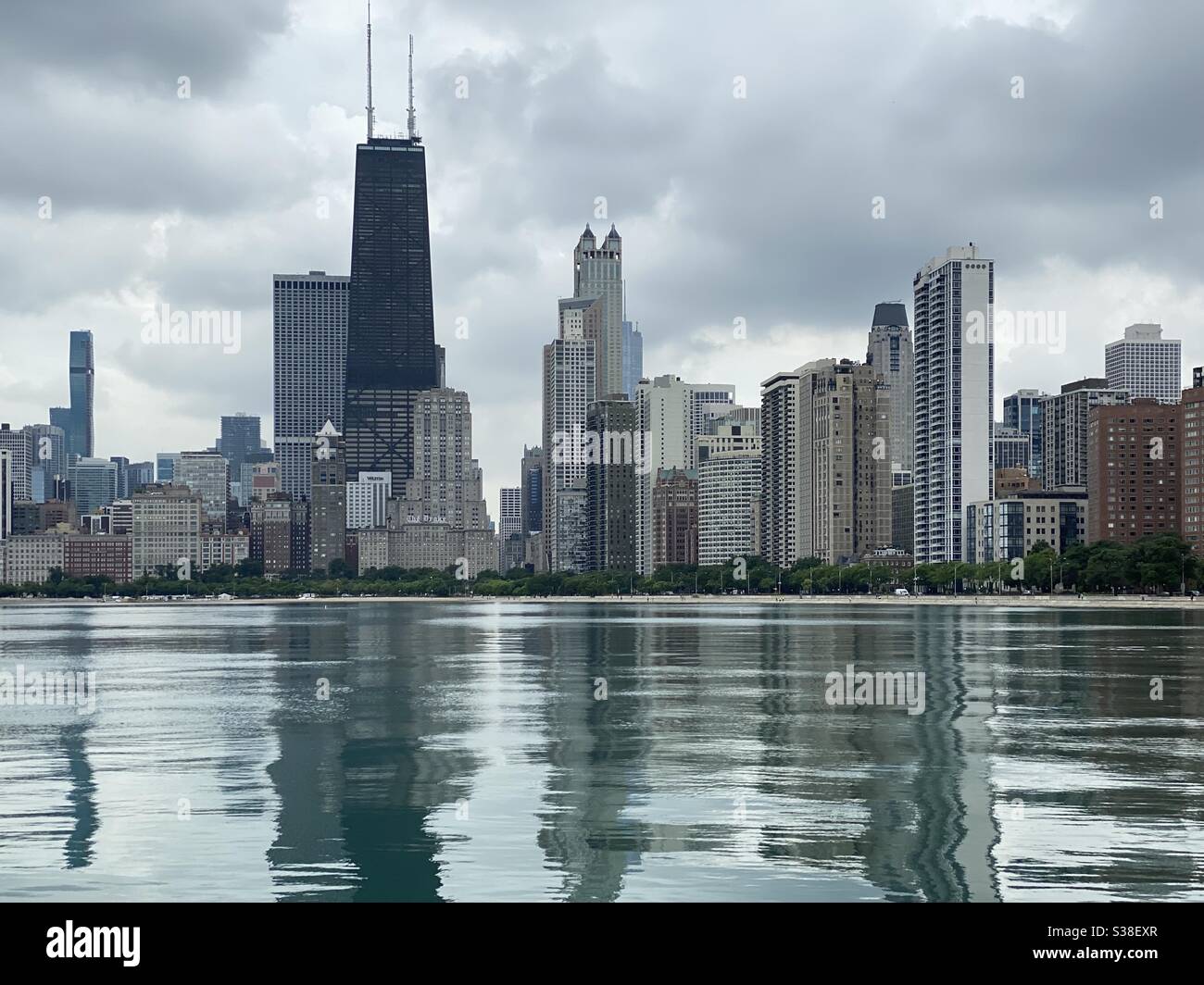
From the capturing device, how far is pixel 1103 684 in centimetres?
7894

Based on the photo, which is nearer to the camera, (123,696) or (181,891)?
(181,891)

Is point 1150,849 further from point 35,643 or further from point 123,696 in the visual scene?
point 35,643

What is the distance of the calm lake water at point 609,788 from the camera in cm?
3145

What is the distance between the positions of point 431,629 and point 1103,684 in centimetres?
10895

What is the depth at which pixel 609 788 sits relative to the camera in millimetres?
44094

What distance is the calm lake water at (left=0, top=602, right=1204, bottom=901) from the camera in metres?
31.5
